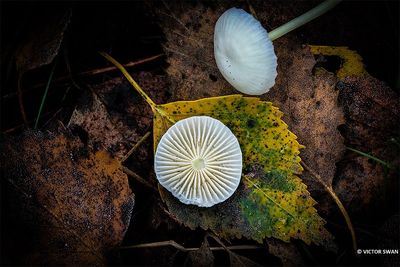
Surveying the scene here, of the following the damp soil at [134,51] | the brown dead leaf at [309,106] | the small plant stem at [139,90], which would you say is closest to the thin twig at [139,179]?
the damp soil at [134,51]

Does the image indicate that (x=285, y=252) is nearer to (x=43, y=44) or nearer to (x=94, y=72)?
(x=94, y=72)

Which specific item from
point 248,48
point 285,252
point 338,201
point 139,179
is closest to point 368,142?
point 338,201

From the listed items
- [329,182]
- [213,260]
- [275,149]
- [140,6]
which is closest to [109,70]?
[140,6]

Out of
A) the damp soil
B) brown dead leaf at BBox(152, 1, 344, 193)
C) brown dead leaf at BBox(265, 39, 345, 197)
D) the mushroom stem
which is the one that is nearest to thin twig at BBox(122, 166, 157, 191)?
the damp soil

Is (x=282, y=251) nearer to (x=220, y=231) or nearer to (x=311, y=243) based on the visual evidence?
(x=311, y=243)

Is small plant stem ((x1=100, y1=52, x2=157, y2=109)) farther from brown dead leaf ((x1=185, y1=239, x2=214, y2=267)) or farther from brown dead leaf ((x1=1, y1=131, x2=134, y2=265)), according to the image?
brown dead leaf ((x1=185, y1=239, x2=214, y2=267))
